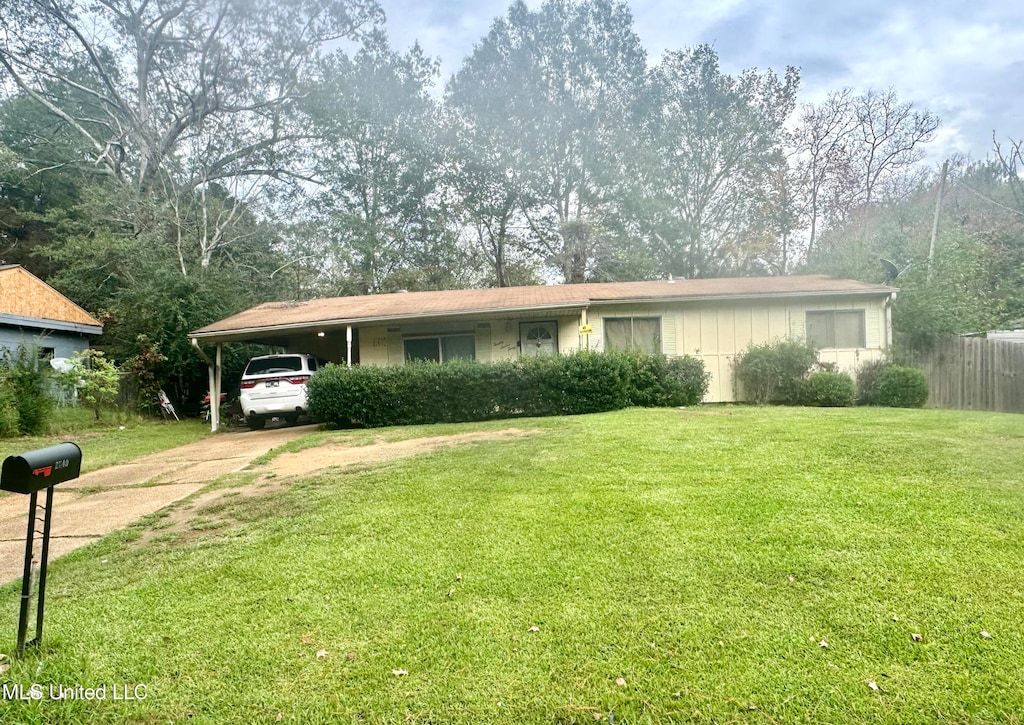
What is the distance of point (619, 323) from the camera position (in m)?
12.8

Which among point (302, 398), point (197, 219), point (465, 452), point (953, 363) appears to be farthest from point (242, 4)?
point (953, 363)

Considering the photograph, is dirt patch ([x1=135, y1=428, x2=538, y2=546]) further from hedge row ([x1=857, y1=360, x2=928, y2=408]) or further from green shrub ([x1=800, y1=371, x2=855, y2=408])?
hedge row ([x1=857, y1=360, x2=928, y2=408])

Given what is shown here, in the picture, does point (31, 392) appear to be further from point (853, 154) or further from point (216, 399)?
point (853, 154)

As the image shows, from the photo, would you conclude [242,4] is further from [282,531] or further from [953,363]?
[953,363]

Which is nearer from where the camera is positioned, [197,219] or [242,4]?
[197,219]

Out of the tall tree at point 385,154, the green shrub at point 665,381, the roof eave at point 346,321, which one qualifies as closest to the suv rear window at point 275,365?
the roof eave at point 346,321

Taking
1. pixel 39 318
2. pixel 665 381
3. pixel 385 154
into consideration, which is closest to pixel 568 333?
pixel 665 381

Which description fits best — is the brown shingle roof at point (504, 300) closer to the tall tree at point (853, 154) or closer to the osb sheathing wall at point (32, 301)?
the osb sheathing wall at point (32, 301)

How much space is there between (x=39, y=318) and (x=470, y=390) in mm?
12719

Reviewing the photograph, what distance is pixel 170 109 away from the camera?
71.9 feet

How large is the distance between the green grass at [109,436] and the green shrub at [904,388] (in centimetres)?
1409

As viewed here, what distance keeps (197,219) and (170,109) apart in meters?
6.41

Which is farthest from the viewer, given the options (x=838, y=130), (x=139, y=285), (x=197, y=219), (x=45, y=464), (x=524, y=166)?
(x=524, y=166)

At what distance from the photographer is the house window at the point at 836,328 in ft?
40.3
